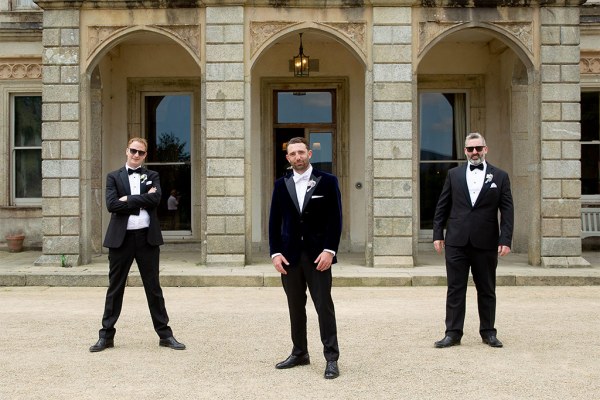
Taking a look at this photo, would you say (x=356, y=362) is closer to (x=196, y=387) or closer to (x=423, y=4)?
(x=196, y=387)

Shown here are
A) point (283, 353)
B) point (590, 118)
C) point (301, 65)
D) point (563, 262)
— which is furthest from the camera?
point (590, 118)

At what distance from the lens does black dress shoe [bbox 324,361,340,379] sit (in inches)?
208

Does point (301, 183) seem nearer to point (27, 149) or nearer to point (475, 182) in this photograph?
point (475, 182)

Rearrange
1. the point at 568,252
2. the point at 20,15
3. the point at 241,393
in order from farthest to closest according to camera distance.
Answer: the point at 20,15 → the point at 568,252 → the point at 241,393

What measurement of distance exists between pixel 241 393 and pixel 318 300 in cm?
99

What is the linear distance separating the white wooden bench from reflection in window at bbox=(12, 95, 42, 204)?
11.5 meters

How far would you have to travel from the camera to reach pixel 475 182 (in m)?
6.65

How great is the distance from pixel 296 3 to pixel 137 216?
20.7ft

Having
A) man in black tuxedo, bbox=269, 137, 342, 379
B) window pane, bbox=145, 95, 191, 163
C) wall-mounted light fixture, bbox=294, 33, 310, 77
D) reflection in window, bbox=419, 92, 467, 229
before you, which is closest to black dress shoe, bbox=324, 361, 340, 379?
man in black tuxedo, bbox=269, 137, 342, 379

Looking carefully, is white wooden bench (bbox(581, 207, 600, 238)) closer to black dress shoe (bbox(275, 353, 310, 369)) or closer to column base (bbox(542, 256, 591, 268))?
column base (bbox(542, 256, 591, 268))

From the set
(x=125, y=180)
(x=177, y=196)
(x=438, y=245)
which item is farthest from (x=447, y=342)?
(x=177, y=196)

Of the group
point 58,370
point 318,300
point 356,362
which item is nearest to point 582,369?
point 356,362

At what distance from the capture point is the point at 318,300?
5461 mm

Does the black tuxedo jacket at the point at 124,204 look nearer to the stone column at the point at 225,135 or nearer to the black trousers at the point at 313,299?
the black trousers at the point at 313,299
